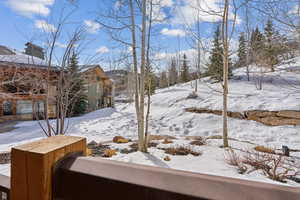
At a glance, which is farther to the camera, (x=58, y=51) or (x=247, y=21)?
(x=247, y=21)

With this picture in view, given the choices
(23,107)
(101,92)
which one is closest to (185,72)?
(101,92)

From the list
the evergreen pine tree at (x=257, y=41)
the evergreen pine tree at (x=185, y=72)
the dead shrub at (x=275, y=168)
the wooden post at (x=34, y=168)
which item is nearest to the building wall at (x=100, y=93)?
the evergreen pine tree at (x=257, y=41)

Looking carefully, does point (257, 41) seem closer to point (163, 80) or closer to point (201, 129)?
point (201, 129)

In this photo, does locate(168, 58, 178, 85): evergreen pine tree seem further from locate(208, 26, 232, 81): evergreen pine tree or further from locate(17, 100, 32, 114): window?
locate(17, 100, 32, 114): window

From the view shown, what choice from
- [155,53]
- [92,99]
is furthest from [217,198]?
[92,99]

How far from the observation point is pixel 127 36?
16.6 ft

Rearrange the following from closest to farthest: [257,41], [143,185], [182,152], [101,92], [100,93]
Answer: [143,185]
[182,152]
[257,41]
[100,93]
[101,92]

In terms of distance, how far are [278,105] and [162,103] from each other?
758 cm

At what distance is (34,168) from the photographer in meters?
0.54

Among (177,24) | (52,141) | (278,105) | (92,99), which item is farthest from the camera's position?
(92,99)

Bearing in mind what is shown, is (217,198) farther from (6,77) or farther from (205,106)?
(205,106)

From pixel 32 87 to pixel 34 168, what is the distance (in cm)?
553

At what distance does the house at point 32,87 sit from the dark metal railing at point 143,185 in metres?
4.19

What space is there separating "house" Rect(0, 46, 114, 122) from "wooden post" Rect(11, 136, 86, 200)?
4044 mm
